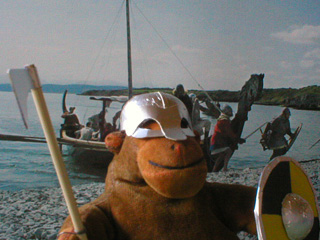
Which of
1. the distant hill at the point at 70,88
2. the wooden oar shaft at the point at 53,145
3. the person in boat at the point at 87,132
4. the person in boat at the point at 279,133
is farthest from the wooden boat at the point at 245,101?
the wooden oar shaft at the point at 53,145

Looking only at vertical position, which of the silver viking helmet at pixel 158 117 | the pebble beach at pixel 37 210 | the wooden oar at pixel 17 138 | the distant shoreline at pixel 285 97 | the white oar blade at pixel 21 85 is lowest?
the pebble beach at pixel 37 210

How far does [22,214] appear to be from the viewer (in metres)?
3.04

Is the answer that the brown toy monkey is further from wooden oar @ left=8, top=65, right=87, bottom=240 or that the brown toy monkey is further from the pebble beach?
the pebble beach

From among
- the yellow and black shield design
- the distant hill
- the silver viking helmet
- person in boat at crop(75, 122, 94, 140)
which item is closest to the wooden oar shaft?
the silver viking helmet

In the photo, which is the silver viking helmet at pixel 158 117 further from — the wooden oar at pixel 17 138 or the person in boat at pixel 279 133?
the person in boat at pixel 279 133

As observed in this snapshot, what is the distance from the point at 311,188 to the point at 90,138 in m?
3.57

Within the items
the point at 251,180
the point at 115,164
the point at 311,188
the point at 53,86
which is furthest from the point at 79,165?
the point at 311,188

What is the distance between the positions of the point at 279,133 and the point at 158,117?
180 inches

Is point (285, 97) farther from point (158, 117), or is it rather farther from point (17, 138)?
point (158, 117)

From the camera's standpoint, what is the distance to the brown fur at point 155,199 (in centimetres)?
120

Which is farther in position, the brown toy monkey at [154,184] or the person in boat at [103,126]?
the person in boat at [103,126]

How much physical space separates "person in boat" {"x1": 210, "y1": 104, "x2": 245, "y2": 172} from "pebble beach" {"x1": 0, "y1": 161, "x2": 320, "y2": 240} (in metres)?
0.63

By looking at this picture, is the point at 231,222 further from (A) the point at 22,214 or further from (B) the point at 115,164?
(A) the point at 22,214

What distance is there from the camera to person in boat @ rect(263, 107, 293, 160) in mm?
5441
